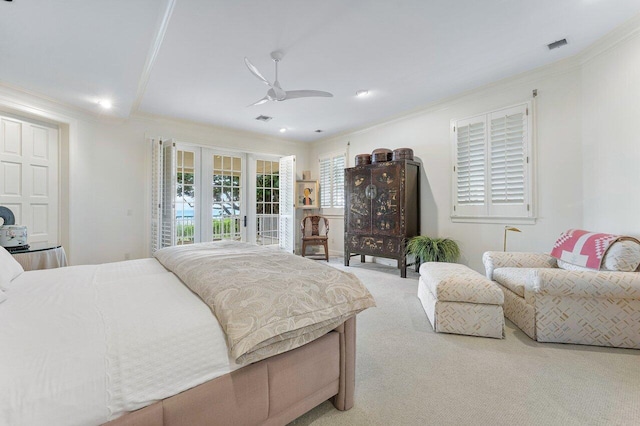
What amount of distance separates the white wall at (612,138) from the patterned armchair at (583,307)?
0.97 metres

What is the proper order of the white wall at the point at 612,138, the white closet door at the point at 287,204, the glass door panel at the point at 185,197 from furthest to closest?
the white closet door at the point at 287,204 < the glass door panel at the point at 185,197 < the white wall at the point at 612,138

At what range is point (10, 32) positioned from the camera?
2.33m

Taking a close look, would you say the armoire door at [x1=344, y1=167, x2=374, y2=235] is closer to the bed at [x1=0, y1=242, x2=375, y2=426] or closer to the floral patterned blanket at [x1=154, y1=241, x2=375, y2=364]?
the floral patterned blanket at [x1=154, y1=241, x2=375, y2=364]

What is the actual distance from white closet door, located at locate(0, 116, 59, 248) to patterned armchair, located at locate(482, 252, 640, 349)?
5.18 m

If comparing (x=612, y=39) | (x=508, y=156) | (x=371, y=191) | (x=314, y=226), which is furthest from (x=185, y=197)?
(x=612, y=39)

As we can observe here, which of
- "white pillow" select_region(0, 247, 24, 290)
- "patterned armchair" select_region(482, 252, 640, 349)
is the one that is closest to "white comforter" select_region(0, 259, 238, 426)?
"white pillow" select_region(0, 247, 24, 290)

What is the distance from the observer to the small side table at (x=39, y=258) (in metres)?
2.59

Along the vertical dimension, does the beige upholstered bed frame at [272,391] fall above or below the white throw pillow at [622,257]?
below

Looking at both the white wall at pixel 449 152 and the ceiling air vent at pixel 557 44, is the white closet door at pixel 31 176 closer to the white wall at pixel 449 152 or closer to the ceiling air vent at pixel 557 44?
the white wall at pixel 449 152

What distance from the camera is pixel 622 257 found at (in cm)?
218

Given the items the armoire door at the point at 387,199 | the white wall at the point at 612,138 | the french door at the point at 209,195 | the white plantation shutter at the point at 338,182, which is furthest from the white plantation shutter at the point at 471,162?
the french door at the point at 209,195

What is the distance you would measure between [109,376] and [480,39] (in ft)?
11.9

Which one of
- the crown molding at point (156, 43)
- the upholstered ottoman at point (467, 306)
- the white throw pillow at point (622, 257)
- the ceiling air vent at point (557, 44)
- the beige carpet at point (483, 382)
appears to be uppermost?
the ceiling air vent at point (557, 44)

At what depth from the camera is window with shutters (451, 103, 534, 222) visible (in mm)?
3496
